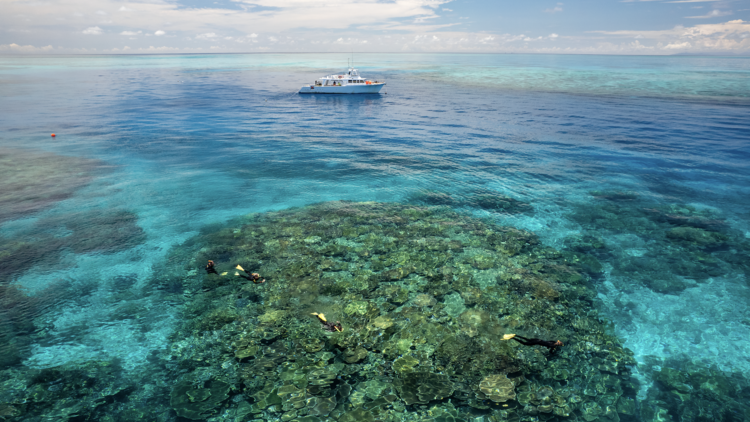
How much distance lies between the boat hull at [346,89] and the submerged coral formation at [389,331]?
71.0 meters

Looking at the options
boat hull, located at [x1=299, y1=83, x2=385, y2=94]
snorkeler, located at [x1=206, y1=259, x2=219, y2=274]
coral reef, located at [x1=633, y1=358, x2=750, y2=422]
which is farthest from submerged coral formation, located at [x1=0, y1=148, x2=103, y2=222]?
boat hull, located at [x1=299, y1=83, x2=385, y2=94]

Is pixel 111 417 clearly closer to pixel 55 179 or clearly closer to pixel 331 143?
pixel 55 179

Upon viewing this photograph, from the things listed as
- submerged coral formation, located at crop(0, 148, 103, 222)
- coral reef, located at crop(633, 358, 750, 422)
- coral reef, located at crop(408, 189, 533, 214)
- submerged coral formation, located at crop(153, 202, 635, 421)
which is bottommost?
coral reef, located at crop(633, 358, 750, 422)

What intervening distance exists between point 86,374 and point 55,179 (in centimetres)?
2533

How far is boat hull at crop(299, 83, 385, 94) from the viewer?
282 feet

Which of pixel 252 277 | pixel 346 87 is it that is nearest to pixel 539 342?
pixel 252 277

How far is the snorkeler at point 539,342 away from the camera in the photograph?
43.5 feet

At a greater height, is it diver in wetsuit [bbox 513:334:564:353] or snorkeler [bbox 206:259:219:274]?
snorkeler [bbox 206:259:219:274]

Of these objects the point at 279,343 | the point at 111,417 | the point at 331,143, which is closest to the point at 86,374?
the point at 111,417

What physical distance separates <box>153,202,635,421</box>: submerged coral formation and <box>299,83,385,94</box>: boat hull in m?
71.0

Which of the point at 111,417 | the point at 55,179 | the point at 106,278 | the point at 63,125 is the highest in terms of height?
the point at 63,125

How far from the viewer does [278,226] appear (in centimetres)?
2283

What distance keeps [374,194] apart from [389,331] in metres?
15.4

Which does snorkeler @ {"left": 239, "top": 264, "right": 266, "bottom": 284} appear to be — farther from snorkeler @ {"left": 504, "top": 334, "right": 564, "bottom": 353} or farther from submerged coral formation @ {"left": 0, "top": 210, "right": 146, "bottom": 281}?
snorkeler @ {"left": 504, "top": 334, "right": 564, "bottom": 353}
